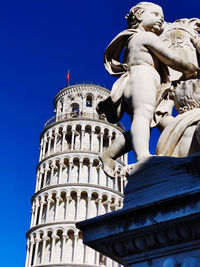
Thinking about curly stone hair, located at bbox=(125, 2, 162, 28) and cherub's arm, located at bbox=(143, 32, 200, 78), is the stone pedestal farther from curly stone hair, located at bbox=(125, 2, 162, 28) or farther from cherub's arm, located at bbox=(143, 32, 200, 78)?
curly stone hair, located at bbox=(125, 2, 162, 28)

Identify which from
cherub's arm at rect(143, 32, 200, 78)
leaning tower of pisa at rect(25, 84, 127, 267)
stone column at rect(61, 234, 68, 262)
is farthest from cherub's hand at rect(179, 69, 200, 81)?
stone column at rect(61, 234, 68, 262)

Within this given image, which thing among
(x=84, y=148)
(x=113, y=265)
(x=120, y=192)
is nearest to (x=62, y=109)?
(x=84, y=148)

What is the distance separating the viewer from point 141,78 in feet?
7.54

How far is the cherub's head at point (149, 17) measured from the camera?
8.50ft

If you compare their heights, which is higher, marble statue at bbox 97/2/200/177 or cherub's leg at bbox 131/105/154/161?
marble statue at bbox 97/2/200/177

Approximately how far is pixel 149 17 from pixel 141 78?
55cm

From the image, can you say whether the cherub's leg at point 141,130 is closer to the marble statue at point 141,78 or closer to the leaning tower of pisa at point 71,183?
the marble statue at point 141,78

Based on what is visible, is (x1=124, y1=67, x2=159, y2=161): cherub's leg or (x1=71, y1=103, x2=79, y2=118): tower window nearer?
(x1=124, y1=67, x2=159, y2=161): cherub's leg

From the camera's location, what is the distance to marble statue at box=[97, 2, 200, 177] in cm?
219

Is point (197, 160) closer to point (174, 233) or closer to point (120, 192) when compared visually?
point (174, 233)

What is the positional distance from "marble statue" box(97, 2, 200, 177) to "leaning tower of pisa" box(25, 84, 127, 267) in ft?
91.7

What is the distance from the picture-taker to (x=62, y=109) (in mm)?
37531

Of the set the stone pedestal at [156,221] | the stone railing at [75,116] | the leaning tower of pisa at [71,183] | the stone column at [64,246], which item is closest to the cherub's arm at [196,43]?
the stone pedestal at [156,221]

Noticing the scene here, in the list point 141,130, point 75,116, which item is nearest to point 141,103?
point 141,130
